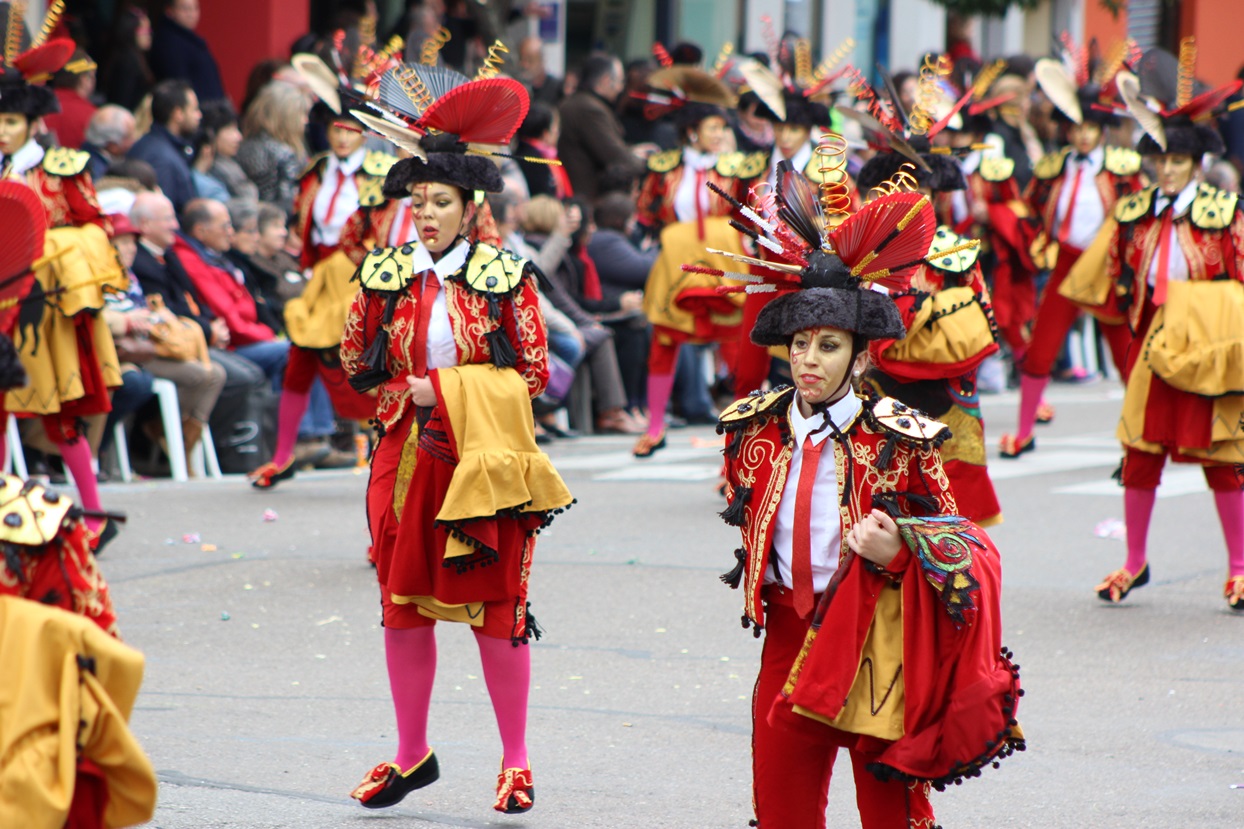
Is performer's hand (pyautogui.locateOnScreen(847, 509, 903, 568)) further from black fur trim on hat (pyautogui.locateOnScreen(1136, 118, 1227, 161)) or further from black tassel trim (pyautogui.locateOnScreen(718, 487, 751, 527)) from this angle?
black fur trim on hat (pyautogui.locateOnScreen(1136, 118, 1227, 161))

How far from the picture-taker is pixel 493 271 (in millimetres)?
5504

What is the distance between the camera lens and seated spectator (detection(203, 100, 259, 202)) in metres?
13.2

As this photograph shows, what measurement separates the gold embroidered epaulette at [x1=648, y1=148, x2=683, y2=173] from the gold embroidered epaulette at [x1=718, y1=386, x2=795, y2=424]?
311 inches

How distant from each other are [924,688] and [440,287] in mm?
2110

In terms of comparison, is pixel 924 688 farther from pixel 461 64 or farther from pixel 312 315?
pixel 461 64

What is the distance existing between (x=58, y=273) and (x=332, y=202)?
2459mm

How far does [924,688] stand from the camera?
3.98m

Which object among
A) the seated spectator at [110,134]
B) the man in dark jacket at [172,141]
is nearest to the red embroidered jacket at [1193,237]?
the man in dark jacket at [172,141]

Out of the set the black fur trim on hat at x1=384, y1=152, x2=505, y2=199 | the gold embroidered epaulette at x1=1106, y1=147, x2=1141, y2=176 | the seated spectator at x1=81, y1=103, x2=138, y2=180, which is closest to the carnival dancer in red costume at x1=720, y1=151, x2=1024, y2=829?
the black fur trim on hat at x1=384, y1=152, x2=505, y2=199

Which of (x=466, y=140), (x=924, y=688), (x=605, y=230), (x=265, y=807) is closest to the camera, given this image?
(x=924, y=688)

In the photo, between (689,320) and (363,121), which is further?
(689,320)

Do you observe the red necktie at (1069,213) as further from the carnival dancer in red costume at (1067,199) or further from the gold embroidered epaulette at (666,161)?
the gold embroidered epaulette at (666,161)

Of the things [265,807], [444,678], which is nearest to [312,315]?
[444,678]

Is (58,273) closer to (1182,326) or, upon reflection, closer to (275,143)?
(1182,326)
